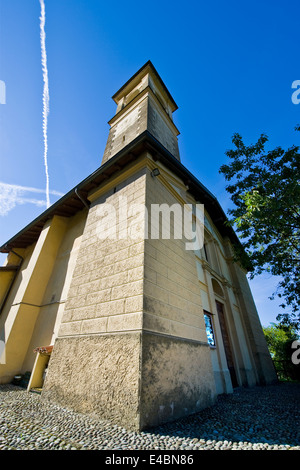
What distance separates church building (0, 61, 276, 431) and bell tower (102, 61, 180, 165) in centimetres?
13

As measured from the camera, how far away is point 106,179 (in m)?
Result: 6.72

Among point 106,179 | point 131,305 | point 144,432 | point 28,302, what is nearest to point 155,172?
point 106,179

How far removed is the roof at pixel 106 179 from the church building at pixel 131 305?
0.14 ft

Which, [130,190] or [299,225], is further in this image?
[299,225]

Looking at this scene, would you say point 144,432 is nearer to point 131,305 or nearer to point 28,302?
point 131,305

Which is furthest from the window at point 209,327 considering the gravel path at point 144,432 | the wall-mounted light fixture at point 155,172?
the wall-mounted light fixture at point 155,172

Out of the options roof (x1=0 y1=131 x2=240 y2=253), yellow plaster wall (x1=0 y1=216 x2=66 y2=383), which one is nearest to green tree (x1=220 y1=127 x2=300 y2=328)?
roof (x1=0 y1=131 x2=240 y2=253)

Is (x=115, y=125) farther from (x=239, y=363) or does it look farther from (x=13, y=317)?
(x=239, y=363)

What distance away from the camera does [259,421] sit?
10.4 ft

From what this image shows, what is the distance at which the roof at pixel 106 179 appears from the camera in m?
5.82

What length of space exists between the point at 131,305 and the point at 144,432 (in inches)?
62.9

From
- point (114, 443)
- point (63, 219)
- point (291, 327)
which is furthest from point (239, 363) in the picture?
point (63, 219)

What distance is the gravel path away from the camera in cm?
214

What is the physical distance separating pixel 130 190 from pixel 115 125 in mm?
7352
